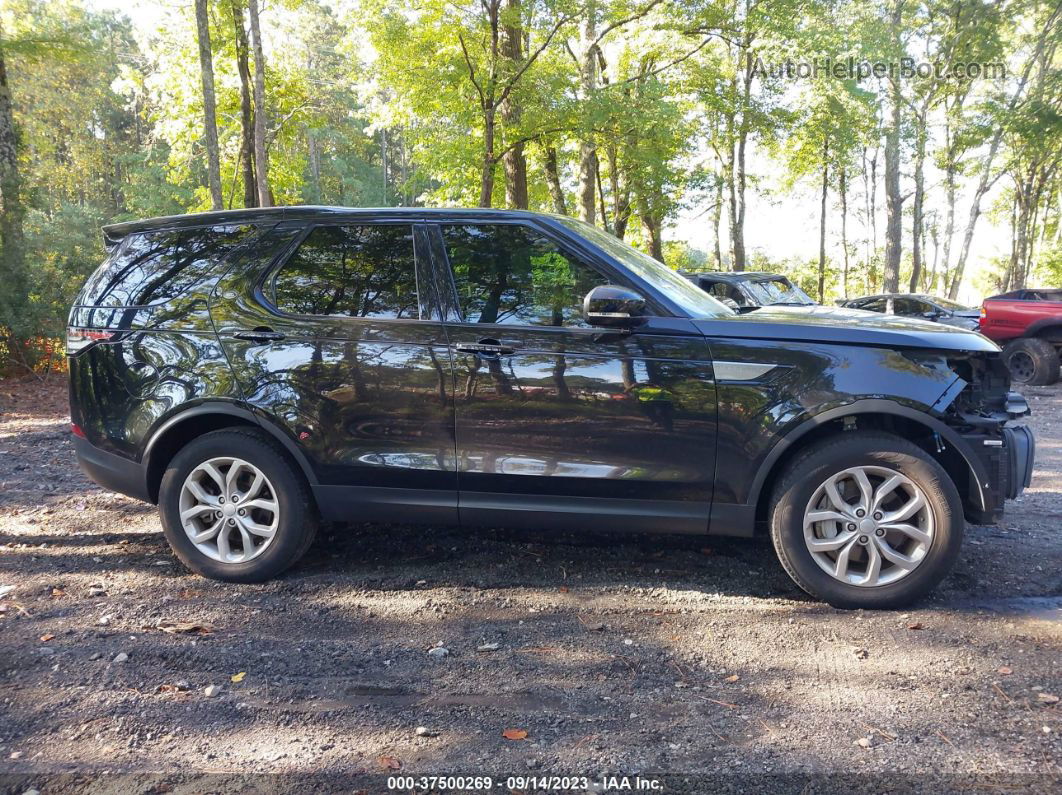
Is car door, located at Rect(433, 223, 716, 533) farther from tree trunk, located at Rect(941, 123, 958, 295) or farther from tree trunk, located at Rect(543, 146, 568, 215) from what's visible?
tree trunk, located at Rect(941, 123, 958, 295)

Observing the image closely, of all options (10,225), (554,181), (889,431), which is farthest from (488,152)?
(889,431)

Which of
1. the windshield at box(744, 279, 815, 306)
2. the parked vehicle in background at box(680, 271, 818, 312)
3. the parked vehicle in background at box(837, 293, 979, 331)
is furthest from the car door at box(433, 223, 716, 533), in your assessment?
the parked vehicle in background at box(837, 293, 979, 331)

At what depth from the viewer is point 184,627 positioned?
3484 mm

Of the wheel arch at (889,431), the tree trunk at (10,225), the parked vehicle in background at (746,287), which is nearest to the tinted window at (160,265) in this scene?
the wheel arch at (889,431)

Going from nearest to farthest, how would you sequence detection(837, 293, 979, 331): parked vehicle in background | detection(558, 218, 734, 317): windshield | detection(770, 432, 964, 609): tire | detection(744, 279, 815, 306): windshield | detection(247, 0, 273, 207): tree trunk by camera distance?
detection(770, 432, 964, 609): tire → detection(558, 218, 734, 317): windshield → detection(744, 279, 815, 306): windshield → detection(837, 293, 979, 331): parked vehicle in background → detection(247, 0, 273, 207): tree trunk

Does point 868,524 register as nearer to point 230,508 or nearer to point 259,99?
point 230,508

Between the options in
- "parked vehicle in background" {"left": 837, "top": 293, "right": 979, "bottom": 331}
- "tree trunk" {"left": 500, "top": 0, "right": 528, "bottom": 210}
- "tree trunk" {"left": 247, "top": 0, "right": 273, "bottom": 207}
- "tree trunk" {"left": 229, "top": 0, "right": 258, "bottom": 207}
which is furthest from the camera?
"tree trunk" {"left": 229, "top": 0, "right": 258, "bottom": 207}

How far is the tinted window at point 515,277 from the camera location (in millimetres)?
3746

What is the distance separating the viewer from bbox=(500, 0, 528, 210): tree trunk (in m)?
14.4

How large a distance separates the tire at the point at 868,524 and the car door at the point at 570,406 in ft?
1.41

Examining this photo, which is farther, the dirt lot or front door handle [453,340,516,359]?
front door handle [453,340,516,359]

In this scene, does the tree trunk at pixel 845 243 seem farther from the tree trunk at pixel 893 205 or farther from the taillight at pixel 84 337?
the taillight at pixel 84 337

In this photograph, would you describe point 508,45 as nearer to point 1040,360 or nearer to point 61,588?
point 1040,360

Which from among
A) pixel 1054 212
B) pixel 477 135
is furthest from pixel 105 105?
pixel 1054 212
